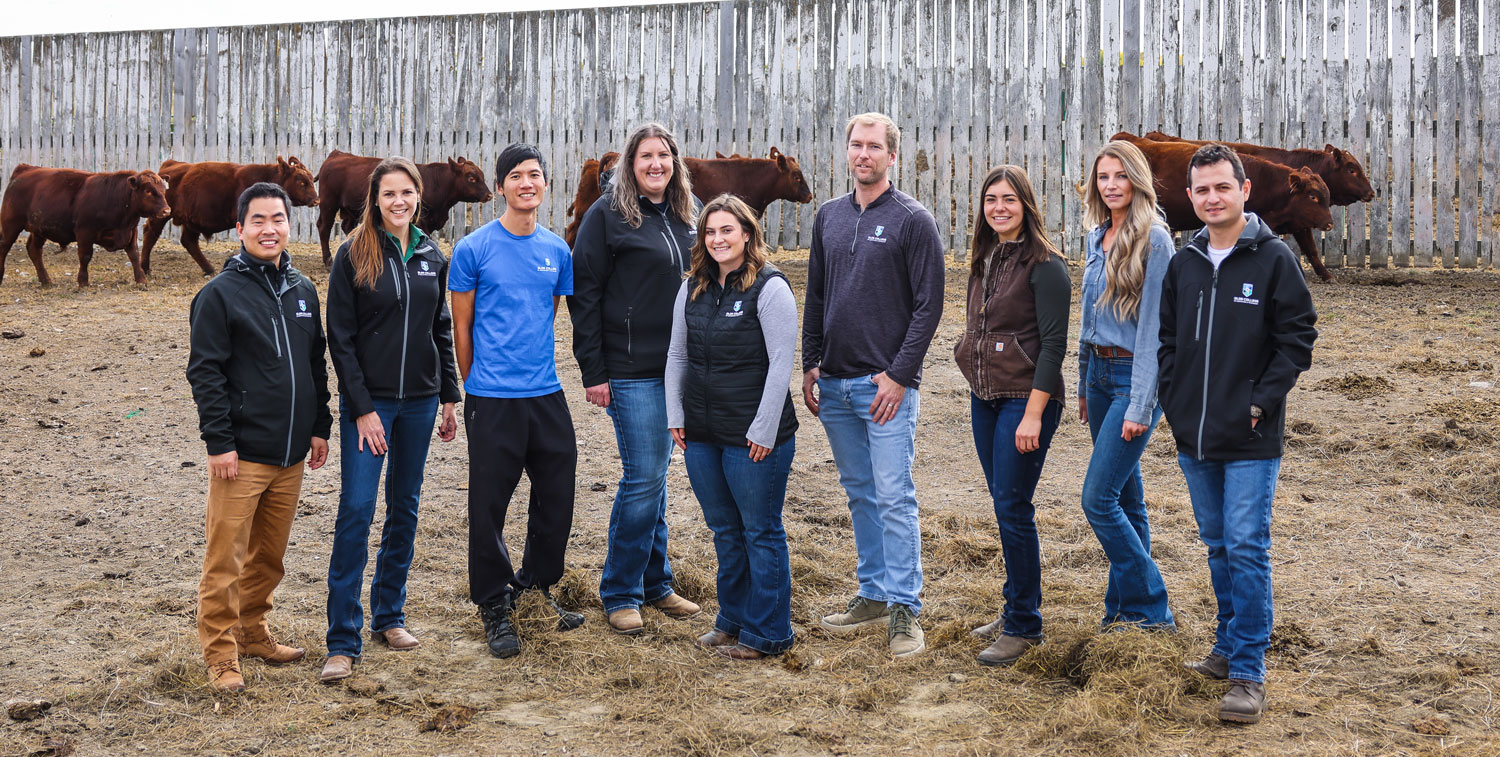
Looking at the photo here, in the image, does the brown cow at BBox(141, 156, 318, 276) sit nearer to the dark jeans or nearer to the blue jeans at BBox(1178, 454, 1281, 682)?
the dark jeans

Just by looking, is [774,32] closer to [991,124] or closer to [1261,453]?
[991,124]

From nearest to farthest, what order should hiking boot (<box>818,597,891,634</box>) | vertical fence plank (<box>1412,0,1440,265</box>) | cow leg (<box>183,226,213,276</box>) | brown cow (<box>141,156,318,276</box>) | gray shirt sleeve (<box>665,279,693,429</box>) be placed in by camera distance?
gray shirt sleeve (<box>665,279,693,429</box>) < hiking boot (<box>818,597,891,634</box>) < vertical fence plank (<box>1412,0,1440,265</box>) < brown cow (<box>141,156,318,276</box>) < cow leg (<box>183,226,213,276</box>)

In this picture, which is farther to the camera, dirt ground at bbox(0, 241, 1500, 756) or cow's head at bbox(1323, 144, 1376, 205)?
cow's head at bbox(1323, 144, 1376, 205)

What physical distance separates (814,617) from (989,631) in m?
0.78

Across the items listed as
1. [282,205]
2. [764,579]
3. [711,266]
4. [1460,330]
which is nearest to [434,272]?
[282,205]

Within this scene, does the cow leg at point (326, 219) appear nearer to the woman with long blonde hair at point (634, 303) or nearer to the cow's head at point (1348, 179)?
the woman with long blonde hair at point (634, 303)

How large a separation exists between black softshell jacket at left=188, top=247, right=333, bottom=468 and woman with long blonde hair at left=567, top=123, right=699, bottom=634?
1072mm

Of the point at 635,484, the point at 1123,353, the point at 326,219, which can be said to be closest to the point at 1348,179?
the point at 1123,353

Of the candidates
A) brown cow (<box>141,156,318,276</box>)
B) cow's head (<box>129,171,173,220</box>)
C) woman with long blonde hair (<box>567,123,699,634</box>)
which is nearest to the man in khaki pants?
woman with long blonde hair (<box>567,123,699,634</box>)

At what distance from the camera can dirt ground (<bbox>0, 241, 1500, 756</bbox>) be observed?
4094mm

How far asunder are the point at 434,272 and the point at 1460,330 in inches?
344

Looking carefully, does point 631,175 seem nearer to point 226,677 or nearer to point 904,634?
point 904,634

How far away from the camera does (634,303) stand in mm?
5004

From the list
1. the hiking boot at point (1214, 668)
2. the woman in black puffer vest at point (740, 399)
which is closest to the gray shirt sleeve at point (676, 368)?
the woman in black puffer vest at point (740, 399)
